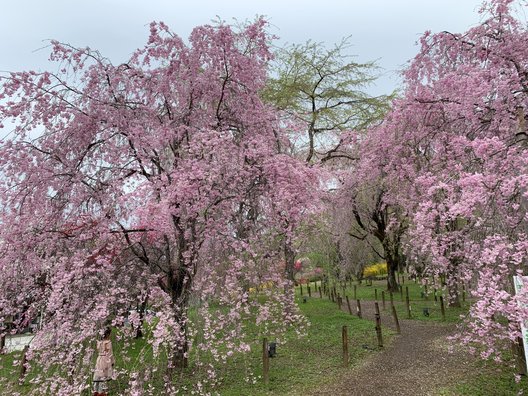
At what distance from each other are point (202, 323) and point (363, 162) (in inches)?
278

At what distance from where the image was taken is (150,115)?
7602mm

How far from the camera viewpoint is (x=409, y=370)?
762 centimetres

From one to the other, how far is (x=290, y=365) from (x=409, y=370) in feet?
8.02

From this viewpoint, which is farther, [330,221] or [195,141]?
[330,221]

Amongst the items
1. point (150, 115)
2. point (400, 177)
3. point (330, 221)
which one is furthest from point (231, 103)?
point (330, 221)

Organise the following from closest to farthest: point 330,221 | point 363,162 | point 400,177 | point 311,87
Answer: point 400,177 < point 363,162 < point 311,87 < point 330,221

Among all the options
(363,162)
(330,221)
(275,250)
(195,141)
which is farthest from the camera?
(330,221)

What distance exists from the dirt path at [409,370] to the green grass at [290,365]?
1.25 feet

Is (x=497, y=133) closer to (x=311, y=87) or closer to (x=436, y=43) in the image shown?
(x=436, y=43)

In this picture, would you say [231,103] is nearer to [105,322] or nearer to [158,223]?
[158,223]

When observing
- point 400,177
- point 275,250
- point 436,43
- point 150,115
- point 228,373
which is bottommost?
point 228,373

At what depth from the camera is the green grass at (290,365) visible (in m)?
7.13

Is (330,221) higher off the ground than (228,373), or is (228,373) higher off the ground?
(330,221)

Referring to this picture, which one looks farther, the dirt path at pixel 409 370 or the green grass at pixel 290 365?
the green grass at pixel 290 365
